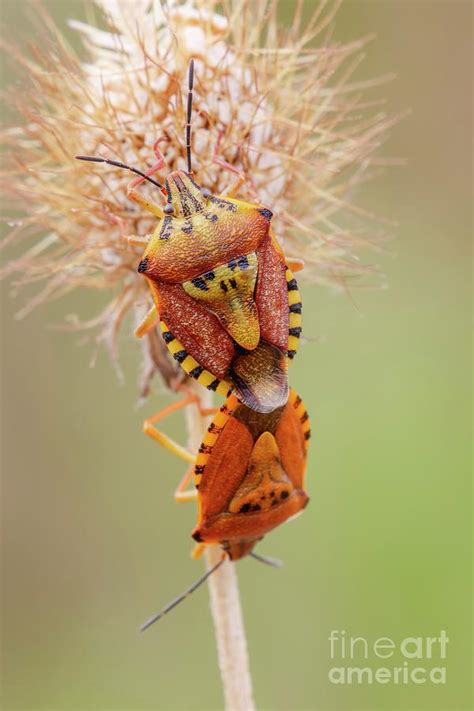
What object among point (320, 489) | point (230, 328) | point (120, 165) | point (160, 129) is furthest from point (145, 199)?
point (320, 489)

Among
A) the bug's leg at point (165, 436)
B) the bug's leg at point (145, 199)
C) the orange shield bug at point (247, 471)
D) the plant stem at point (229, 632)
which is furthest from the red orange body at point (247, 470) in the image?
the bug's leg at point (145, 199)

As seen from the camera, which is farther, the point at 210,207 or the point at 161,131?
the point at 161,131

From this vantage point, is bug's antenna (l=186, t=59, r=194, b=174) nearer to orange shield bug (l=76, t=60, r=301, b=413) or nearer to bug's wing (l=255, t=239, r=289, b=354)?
orange shield bug (l=76, t=60, r=301, b=413)

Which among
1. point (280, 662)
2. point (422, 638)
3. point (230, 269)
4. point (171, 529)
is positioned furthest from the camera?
point (171, 529)

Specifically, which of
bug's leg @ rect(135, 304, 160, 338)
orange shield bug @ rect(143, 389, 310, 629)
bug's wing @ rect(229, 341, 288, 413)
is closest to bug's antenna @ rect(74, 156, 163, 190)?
bug's leg @ rect(135, 304, 160, 338)

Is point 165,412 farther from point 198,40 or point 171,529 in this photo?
point 171,529

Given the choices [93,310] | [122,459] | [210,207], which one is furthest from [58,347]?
[210,207]
